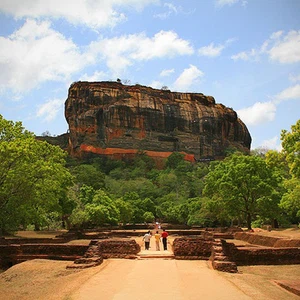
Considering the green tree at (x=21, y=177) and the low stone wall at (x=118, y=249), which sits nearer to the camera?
the low stone wall at (x=118, y=249)

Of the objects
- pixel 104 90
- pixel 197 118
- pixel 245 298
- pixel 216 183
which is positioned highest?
pixel 104 90

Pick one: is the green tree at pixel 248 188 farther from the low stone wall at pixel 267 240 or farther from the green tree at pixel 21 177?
the green tree at pixel 21 177

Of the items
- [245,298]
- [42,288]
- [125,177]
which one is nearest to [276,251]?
[245,298]

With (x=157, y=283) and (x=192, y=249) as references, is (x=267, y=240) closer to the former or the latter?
(x=192, y=249)

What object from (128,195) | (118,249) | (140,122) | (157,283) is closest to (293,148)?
(118,249)

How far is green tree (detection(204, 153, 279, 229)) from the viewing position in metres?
31.4

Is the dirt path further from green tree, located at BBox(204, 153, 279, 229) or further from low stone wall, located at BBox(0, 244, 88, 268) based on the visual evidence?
green tree, located at BBox(204, 153, 279, 229)

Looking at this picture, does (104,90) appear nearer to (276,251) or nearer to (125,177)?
(125,177)

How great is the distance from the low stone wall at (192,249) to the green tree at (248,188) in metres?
16.0

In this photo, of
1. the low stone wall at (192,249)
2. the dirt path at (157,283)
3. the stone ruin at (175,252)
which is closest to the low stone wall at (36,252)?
the stone ruin at (175,252)

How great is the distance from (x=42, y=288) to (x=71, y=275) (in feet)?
4.73

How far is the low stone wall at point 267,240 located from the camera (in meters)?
19.4

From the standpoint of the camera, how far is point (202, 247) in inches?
643

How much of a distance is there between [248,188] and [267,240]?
10.3 meters
